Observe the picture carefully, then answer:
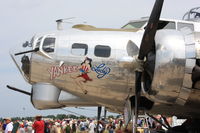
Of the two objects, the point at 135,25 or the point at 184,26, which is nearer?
the point at 184,26

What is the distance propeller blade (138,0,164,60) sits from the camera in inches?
339

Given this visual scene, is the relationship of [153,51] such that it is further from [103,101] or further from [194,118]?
[194,118]

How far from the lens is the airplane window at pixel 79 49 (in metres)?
9.44

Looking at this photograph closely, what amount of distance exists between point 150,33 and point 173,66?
2.95 ft

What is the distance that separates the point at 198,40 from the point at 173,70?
0.83 metres

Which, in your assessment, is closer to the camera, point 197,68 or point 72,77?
point 197,68

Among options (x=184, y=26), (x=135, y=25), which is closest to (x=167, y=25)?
(x=184, y=26)

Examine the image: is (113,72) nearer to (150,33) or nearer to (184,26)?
(150,33)

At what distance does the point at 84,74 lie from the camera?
9414 millimetres

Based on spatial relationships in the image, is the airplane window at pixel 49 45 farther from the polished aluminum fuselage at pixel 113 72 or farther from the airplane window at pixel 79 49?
the airplane window at pixel 79 49

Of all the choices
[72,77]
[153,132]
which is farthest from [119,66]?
[153,132]

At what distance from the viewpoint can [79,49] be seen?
374 inches

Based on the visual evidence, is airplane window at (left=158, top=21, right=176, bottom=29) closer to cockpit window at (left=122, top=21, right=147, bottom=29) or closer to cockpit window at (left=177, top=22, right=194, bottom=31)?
cockpit window at (left=177, top=22, right=194, bottom=31)

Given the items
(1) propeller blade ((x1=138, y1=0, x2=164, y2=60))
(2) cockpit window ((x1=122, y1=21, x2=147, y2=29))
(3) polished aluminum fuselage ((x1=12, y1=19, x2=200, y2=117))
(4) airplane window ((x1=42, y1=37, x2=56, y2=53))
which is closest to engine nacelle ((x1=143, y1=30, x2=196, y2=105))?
(3) polished aluminum fuselage ((x1=12, y1=19, x2=200, y2=117))
